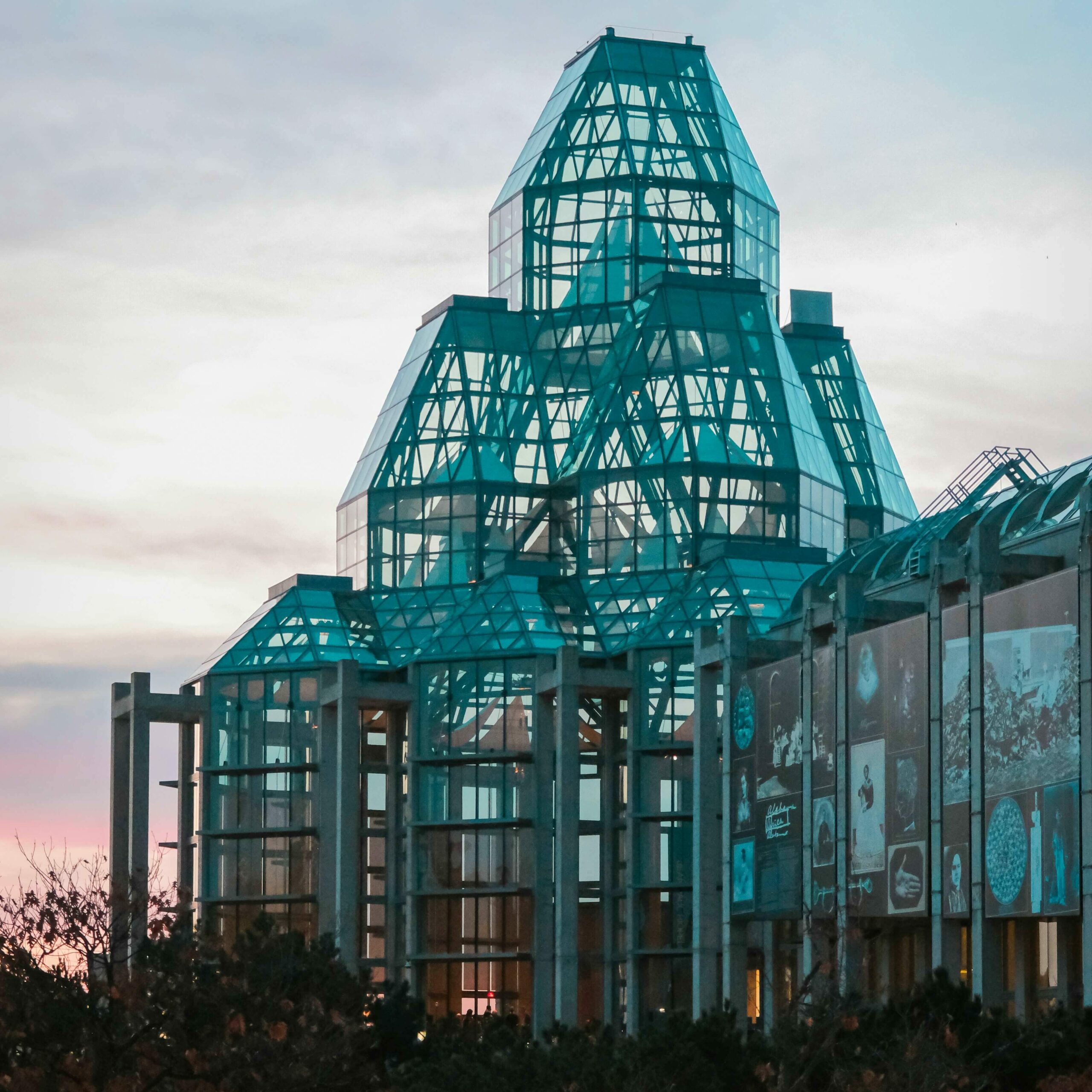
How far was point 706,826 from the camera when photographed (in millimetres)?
85625

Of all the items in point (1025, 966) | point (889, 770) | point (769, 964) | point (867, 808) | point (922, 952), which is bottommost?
point (769, 964)

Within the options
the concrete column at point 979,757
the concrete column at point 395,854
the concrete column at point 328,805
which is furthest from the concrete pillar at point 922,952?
the concrete column at point 328,805

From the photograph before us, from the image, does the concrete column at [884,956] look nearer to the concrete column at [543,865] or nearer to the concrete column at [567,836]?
the concrete column at [567,836]

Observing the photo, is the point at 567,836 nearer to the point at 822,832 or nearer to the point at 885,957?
the point at 885,957

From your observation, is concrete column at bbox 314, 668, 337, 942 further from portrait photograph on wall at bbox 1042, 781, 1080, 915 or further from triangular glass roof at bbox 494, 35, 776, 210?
portrait photograph on wall at bbox 1042, 781, 1080, 915

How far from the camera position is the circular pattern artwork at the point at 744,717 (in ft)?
266

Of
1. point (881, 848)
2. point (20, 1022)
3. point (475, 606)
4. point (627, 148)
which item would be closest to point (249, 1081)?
point (20, 1022)

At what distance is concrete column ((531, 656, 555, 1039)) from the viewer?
297 feet

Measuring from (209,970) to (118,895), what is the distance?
4.78m

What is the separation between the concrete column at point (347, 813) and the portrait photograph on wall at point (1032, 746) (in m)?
34.7

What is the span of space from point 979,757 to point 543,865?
95.2ft

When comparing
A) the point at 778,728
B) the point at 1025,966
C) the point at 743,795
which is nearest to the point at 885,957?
the point at 743,795

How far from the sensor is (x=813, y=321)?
4643 inches

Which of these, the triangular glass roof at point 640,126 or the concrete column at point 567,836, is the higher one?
the triangular glass roof at point 640,126
